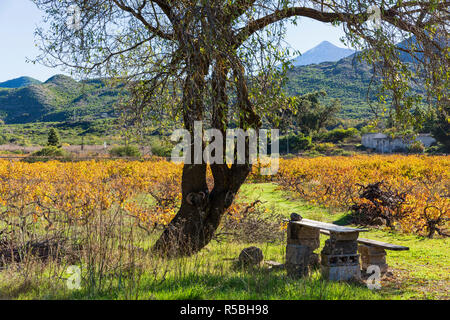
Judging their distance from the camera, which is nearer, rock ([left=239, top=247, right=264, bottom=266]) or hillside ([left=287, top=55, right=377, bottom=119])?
rock ([left=239, top=247, right=264, bottom=266])

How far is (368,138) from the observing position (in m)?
50.3

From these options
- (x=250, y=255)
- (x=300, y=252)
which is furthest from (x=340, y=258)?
(x=250, y=255)

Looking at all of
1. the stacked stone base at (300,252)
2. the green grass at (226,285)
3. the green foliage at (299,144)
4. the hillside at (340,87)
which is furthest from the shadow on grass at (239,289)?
the hillside at (340,87)

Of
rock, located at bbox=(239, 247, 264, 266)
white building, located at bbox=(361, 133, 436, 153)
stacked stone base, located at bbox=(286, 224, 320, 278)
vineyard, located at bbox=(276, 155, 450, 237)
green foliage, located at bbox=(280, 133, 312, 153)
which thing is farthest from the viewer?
white building, located at bbox=(361, 133, 436, 153)

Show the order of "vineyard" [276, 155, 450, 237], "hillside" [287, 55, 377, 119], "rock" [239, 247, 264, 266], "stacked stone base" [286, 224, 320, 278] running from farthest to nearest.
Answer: "hillside" [287, 55, 377, 119]
"vineyard" [276, 155, 450, 237]
"rock" [239, 247, 264, 266]
"stacked stone base" [286, 224, 320, 278]

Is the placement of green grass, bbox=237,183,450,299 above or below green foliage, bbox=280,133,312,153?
below

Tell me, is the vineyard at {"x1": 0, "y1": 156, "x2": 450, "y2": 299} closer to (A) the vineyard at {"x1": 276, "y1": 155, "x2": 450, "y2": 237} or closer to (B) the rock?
(A) the vineyard at {"x1": 276, "y1": 155, "x2": 450, "y2": 237}

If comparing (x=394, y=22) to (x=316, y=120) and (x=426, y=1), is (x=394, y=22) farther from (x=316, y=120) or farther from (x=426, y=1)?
(x=316, y=120)

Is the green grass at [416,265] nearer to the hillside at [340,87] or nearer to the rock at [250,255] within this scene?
the rock at [250,255]

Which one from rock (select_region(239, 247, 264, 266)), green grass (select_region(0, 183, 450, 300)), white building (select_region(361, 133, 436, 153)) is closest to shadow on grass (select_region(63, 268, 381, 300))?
green grass (select_region(0, 183, 450, 300))
